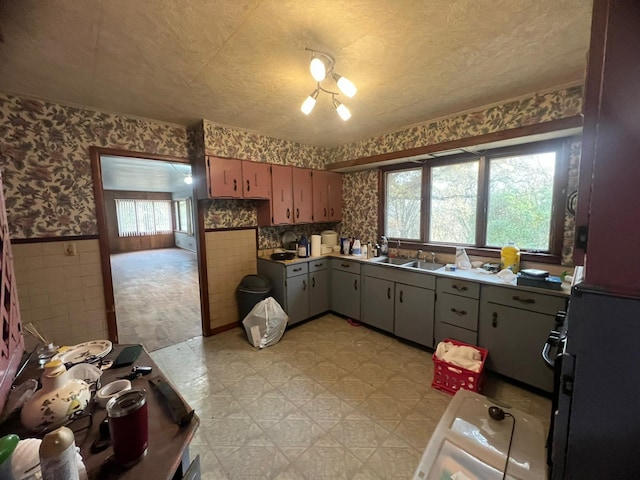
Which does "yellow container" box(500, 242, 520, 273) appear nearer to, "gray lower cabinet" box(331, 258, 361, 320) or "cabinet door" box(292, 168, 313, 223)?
"gray lower cabinet" box(331, 258, 361, 320)

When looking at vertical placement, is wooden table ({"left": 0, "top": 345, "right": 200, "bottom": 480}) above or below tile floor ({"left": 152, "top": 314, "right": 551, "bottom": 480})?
above

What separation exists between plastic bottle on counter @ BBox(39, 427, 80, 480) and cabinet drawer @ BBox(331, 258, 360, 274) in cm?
295

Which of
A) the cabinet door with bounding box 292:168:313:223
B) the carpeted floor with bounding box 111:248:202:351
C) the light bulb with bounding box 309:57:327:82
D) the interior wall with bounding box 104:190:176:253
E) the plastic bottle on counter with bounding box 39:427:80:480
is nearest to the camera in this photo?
the plastic bottle on counter with bounding box 39:427:80:480

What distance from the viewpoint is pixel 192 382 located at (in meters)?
2.37

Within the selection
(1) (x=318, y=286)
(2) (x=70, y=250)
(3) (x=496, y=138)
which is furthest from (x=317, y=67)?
(2) (x=70, y=250)

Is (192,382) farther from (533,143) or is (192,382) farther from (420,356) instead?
(533,143)

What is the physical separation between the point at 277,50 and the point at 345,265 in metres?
2.49

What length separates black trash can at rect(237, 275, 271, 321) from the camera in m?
3.19

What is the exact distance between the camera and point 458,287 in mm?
2498

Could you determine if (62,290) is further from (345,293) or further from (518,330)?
(518,330)

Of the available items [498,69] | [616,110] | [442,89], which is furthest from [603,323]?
[442,89]

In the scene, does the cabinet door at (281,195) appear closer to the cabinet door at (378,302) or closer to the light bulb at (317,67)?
the cabinet door at (378,302)

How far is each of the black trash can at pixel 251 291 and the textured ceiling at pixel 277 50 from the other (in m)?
1.95

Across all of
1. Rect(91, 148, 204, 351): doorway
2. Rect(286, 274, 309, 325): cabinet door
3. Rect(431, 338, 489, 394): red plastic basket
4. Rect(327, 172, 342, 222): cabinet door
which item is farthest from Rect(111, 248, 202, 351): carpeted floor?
Rect(431, 338, 489, 394): red plastic basket
